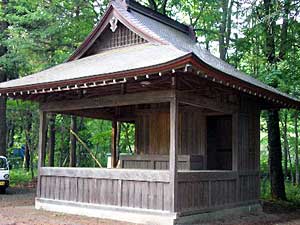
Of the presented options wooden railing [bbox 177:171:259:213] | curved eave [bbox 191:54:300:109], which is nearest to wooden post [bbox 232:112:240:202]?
wooden railing [bbox 177:171:259:213]

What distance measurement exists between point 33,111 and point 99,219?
14029 mm

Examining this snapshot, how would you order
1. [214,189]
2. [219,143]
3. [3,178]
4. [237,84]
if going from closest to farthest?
[237,84]
[214,189]
[219,143]
[3,178]

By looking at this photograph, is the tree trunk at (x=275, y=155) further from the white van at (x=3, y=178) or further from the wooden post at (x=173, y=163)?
the white van at (x=3, y=178)

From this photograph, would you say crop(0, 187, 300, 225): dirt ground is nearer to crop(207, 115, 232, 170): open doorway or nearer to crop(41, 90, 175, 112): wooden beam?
crop(207, 115, 232, 170): open doorway

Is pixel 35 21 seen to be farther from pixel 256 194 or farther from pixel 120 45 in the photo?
pixel 256 194

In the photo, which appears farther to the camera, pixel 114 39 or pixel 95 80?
pixel 114 39

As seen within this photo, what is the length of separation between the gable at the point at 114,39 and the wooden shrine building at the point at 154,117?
0.03 meters

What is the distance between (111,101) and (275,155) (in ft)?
27.6

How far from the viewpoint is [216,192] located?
10617 mm

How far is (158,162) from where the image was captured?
488 inches

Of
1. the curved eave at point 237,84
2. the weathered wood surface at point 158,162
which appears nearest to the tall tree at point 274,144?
the curved eave at point 237,84

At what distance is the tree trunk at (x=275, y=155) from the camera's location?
16.0 meters

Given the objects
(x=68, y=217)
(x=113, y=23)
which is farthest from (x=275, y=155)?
(x=68, y=217)

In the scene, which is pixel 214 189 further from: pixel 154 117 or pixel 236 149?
pixel 154 117
